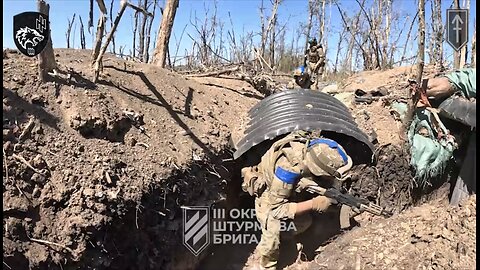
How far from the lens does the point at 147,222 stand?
314 centimetres

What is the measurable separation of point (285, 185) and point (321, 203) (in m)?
0.36

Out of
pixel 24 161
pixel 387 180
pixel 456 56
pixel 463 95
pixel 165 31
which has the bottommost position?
pixel 387 180

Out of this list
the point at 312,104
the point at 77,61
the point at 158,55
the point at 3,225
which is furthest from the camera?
the point at 158,55

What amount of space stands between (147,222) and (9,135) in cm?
106

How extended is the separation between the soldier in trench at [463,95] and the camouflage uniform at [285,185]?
4.23ft

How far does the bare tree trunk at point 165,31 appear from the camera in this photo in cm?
515

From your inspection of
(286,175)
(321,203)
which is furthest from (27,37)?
(321,203)

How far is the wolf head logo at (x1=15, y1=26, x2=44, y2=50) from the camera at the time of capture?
3.21m

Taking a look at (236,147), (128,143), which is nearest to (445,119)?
(236,147)

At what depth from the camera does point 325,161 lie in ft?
12.2

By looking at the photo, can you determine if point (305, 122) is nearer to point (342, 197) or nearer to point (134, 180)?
point (342, 197)

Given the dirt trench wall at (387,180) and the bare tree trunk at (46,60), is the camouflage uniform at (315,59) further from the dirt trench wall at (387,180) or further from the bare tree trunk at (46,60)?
the bare tree trunk at (46,60)

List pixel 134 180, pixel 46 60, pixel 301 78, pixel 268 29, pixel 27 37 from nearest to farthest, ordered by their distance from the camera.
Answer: pixel 134 180 → pixel 27 37 → pixel 46 60 → pixel 301 78 → pixel 268 29

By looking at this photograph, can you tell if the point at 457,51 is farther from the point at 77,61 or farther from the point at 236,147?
the point at 77,61
